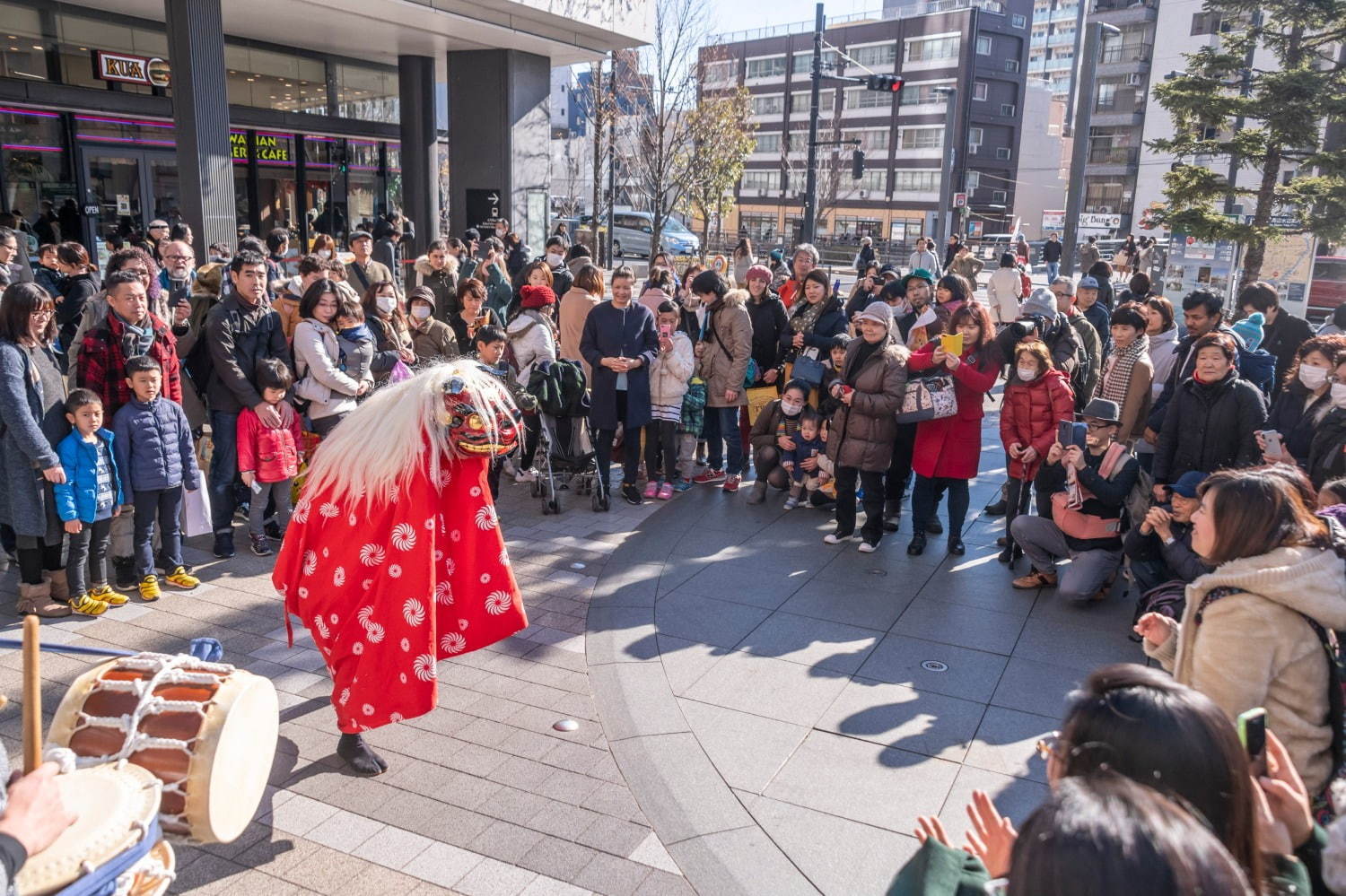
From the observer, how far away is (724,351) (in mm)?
8688

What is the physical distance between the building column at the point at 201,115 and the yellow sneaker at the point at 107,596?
7527 mm

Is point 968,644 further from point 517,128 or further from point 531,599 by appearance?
point 517,128

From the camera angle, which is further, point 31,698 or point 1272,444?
point 1272,444

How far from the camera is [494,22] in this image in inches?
605

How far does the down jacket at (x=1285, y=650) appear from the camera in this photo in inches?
107

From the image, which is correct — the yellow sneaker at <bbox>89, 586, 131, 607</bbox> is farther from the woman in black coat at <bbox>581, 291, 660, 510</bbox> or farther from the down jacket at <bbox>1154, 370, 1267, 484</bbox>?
the down jacket at <bbox>1154, 370, 1267, 484</bbox>

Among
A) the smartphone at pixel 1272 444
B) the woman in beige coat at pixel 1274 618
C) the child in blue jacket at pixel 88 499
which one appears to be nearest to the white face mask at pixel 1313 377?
the smartphone at pixel 1272 444

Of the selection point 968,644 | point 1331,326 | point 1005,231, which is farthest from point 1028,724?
point 1005,231

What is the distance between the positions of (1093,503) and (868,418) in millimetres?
1694

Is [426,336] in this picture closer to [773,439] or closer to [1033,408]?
[773,439]

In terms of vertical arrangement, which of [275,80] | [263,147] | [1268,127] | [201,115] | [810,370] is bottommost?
[810,370]

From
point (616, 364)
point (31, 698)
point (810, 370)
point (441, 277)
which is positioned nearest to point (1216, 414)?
point (810, 370)

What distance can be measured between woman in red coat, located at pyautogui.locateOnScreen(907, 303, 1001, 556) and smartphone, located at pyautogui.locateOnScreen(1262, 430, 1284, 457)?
5.76 feet

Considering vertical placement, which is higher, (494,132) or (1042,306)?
(494,132)
